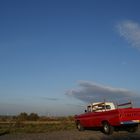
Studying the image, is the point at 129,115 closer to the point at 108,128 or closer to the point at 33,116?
the point at 108,128

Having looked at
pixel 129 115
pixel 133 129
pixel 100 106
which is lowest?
pixel 133 129

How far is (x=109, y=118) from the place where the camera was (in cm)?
2073

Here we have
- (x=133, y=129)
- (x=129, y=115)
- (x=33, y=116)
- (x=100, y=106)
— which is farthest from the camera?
(x=33, y=116)

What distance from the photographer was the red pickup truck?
64.8 feet

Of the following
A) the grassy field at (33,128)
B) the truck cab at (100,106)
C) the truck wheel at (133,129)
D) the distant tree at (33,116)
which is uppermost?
the distant tree at (33,116)

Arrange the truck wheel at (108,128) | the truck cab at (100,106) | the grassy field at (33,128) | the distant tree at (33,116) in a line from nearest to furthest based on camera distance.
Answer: the truck wheel at (108,128)
the truck cab at (100,106)
the grassy field at (33,128)
the distant tree at (33,116)

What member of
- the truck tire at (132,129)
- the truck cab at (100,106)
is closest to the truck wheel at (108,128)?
the truck tire at (132,129)

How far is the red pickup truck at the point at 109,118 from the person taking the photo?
19750 mm

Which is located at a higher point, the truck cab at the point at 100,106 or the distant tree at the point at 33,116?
the distant tree at the point at 33,116

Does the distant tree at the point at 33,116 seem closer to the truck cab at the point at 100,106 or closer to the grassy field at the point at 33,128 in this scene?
the grassy field at the point at 33,128

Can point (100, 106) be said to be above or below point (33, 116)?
below

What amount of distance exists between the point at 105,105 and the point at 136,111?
430 cm

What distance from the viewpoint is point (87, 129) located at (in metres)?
27.2

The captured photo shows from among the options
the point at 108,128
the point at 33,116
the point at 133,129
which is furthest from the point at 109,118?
the point at 33,116
